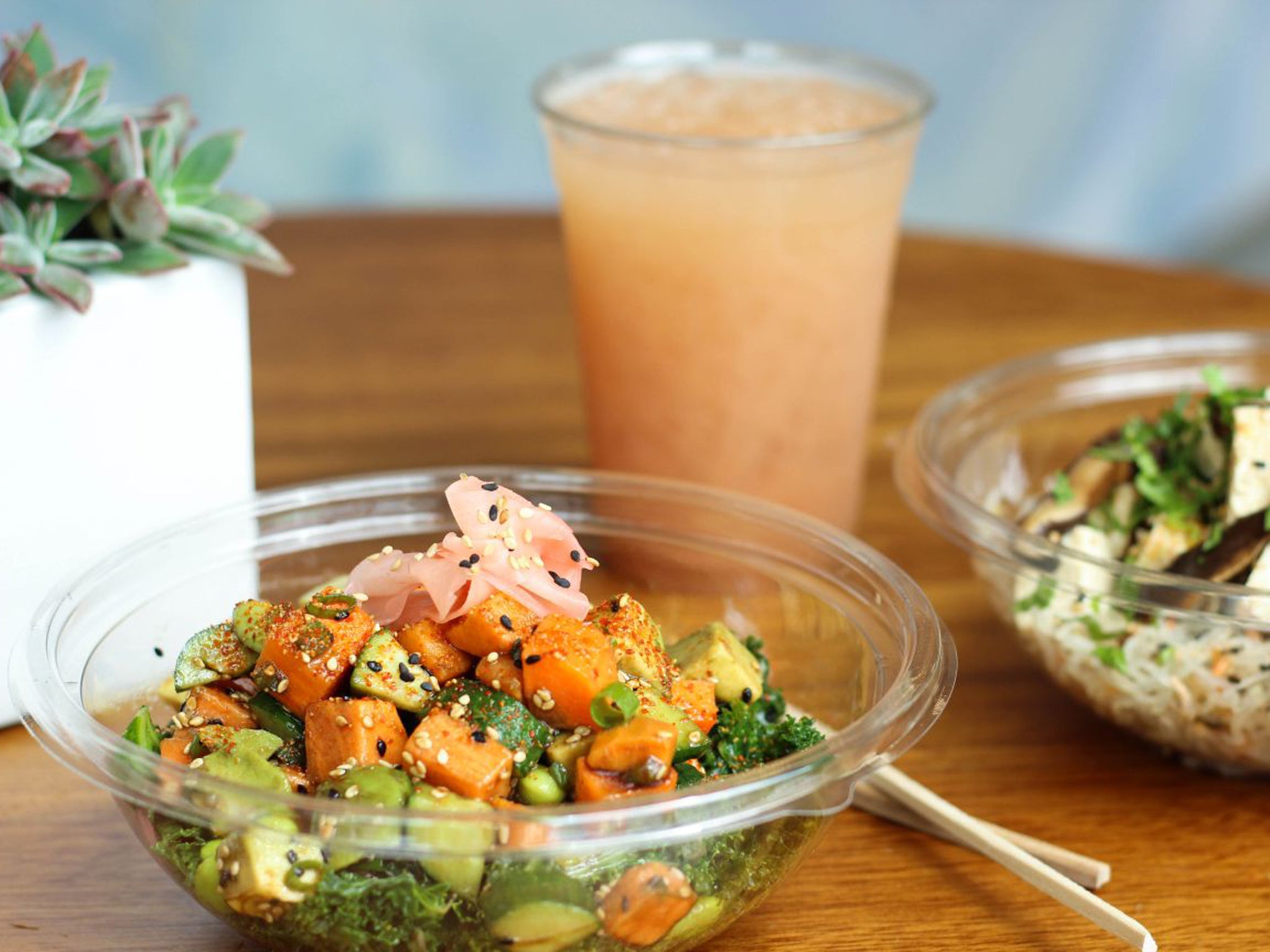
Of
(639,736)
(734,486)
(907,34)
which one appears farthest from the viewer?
(907,34)

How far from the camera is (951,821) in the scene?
51.6 inches

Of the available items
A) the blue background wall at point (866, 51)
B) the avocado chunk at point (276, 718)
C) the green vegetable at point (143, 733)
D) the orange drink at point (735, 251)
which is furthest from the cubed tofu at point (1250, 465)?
the blue background wall at point (866, 51)

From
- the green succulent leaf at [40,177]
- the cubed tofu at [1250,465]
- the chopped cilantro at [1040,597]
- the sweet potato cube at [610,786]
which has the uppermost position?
the green succulent leaf at [40,177]

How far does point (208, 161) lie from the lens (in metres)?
1.55

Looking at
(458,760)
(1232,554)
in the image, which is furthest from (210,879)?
(1232,554)

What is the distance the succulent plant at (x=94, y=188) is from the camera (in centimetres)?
141

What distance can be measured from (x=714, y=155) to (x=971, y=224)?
3.04 meters

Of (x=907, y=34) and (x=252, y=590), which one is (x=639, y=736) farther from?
(x=907, y=34)

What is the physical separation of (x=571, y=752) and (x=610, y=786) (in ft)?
0.20

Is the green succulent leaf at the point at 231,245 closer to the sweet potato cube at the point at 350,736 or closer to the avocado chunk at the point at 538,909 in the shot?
the sweet potato cube at the point at 350,736

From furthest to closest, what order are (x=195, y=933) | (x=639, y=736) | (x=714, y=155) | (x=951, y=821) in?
(x=714, y=155) → (x=951, y=821) → (x=195, y=933) → (x=639, y=736)

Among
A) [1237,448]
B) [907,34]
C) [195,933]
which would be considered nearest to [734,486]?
[1237,448]

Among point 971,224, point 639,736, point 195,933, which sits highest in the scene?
point 639,736

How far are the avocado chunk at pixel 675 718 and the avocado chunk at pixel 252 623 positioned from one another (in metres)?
0.30
